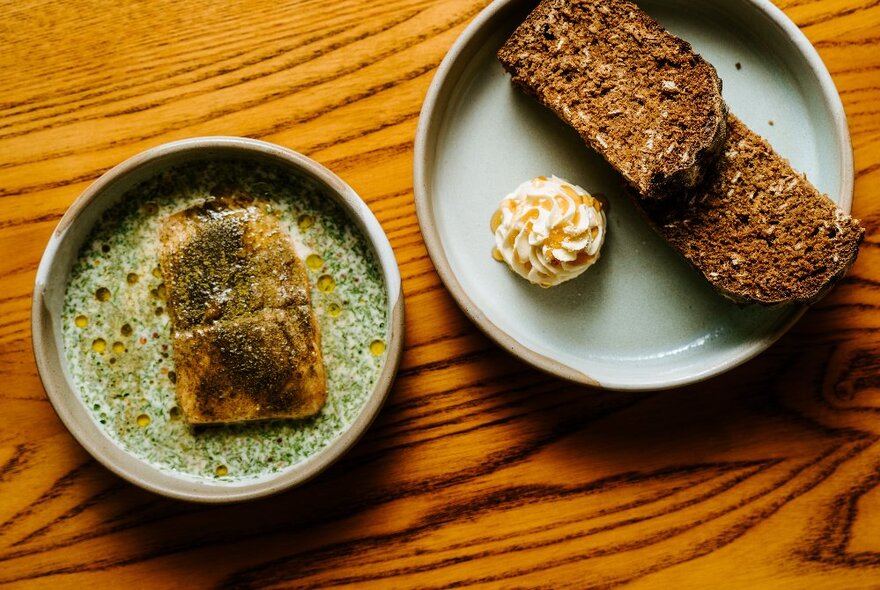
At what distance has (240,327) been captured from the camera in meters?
1.00

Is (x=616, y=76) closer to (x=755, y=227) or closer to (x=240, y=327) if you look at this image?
(x=755, y=227)

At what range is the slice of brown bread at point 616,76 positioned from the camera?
3.22 feet

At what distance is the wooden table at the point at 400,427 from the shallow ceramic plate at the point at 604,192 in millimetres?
61

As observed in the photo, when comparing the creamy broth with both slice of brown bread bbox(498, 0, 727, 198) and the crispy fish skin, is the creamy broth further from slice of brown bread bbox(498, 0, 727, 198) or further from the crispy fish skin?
slice of brown bread bbox(498, 0, 727, 198)

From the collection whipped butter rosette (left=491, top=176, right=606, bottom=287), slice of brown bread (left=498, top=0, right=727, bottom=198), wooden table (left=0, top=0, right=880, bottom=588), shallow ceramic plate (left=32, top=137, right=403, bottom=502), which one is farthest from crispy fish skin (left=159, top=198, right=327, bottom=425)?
slice of brown bread (left=498, top=0, right=727, bottom=198)

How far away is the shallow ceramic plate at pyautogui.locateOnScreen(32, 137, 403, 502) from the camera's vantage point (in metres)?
1.02

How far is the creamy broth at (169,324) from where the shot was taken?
102 centimetres

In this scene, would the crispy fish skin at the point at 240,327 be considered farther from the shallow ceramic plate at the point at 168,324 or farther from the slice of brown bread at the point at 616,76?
Result: the slice of brown bread at the point at 616,76

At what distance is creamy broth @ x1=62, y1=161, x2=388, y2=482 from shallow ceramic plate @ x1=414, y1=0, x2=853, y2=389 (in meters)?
0.17

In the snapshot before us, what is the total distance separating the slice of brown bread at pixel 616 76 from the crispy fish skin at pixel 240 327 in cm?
47

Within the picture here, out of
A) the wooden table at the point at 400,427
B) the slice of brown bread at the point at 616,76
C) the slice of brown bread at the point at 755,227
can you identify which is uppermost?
the slice of brown bread at the point at 616,76

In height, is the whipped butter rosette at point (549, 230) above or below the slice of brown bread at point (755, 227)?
below

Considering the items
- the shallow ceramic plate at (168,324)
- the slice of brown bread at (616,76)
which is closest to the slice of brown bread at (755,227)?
the slice of brown bread at (616,76)

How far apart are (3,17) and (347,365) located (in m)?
0.78
